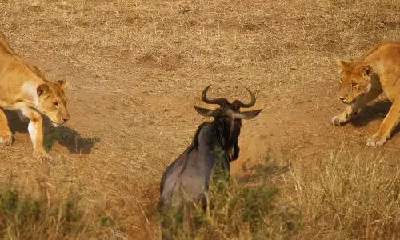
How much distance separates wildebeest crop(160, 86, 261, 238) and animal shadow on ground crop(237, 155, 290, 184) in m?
0.33

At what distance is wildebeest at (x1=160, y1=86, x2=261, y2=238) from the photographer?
6.23m

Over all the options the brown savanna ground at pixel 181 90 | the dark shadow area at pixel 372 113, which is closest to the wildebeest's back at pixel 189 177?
the brown savanna ground at pixel 181 90

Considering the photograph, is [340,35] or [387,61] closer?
[387,61]

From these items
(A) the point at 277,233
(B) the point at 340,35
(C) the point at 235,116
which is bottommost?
(A) the point at 277,233

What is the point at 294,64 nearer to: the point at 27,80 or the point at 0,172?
the point at 27,80

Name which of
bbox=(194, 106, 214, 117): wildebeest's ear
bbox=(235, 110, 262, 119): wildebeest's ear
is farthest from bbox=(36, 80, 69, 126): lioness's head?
bbox=(235, 110, 262, 119): wildebeest's ear

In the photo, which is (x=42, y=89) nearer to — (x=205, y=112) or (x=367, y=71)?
(x=205, y=112)

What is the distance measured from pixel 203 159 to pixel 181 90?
12.6ft

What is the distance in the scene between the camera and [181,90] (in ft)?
34.4

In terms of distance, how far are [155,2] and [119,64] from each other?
2687mm

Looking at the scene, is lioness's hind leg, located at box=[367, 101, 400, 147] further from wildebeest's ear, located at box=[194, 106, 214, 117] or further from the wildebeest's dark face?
wildebeest's ear, located at box=[194, 106, 214, 117]

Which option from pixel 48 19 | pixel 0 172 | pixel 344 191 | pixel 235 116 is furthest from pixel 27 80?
pixel 48 19

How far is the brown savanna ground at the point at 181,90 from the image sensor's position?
22.2 ft

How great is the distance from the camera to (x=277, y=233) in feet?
19.0
